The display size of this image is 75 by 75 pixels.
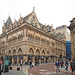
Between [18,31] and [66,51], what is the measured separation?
3995 cm

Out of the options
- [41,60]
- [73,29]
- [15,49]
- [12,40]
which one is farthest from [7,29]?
[73,29]

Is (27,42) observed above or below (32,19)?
below

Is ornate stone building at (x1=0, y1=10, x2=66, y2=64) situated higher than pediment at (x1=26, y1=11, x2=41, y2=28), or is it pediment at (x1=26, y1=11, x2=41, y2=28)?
pediment at (x1=26, y1=11, x2=41, y2=28)

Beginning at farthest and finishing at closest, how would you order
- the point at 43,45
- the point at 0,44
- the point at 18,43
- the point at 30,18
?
1. the point at 0,44
2. the point at 43,45
3. the point at 30,18
4. the point at 18,43

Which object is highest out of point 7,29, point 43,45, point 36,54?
point 7,29

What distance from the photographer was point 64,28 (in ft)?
222

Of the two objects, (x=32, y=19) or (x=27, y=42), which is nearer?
(x=27, y=42)

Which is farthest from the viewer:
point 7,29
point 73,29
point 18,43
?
point 7,29

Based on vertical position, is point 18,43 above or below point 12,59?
above

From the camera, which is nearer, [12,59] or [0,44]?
[12,59]

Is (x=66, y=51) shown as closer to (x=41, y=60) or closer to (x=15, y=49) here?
(x=41, y=60)

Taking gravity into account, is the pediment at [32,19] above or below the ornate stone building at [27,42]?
above

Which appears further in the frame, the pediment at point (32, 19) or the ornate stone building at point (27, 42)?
the pediment at point (32, 19)

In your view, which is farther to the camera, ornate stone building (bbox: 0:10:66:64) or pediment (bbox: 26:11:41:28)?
pediment (bbox: 26:11:41:28)
